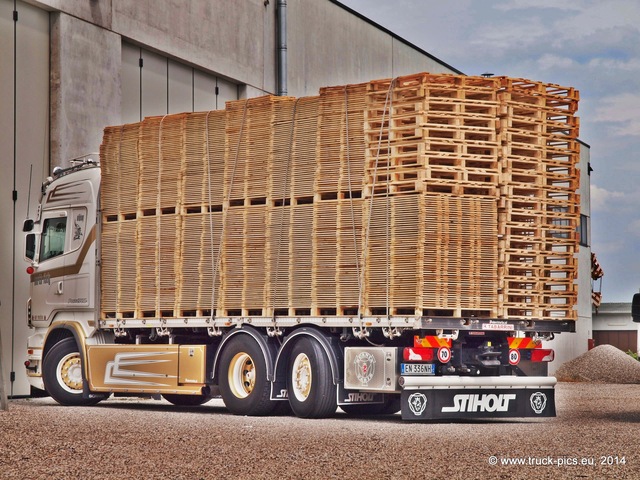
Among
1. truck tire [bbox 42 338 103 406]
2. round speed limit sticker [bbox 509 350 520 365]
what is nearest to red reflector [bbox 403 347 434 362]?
round speed limit sticker [bbox 509 350 520 365]

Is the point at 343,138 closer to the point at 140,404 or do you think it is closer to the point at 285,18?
the point at 140,404

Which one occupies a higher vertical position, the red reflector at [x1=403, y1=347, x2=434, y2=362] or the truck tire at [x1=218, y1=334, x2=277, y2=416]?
the red reflector at [x1=403, y1=347, x2=434, y2=362]

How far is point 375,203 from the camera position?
1568 centimetres

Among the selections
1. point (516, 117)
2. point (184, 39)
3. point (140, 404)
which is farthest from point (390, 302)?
point (184, 39)

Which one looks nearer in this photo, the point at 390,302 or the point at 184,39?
the point at 390,302

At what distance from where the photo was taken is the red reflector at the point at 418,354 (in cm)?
1514

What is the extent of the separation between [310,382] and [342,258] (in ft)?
5.83

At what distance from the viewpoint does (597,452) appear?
1178 centimetres

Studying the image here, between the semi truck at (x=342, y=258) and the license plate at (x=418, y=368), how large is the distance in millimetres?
20

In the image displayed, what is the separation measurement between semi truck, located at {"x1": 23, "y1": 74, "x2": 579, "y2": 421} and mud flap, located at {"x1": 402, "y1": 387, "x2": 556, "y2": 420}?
0.08 feet

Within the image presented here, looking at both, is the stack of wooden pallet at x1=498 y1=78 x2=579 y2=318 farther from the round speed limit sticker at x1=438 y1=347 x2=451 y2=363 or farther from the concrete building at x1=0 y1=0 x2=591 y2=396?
the concrete building at x1=0 y1=0 x2=591 y2=396

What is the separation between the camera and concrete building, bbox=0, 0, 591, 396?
74.1 feet

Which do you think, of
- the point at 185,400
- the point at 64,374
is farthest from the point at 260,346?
the point at 64,374

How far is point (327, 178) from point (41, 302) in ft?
21.8
